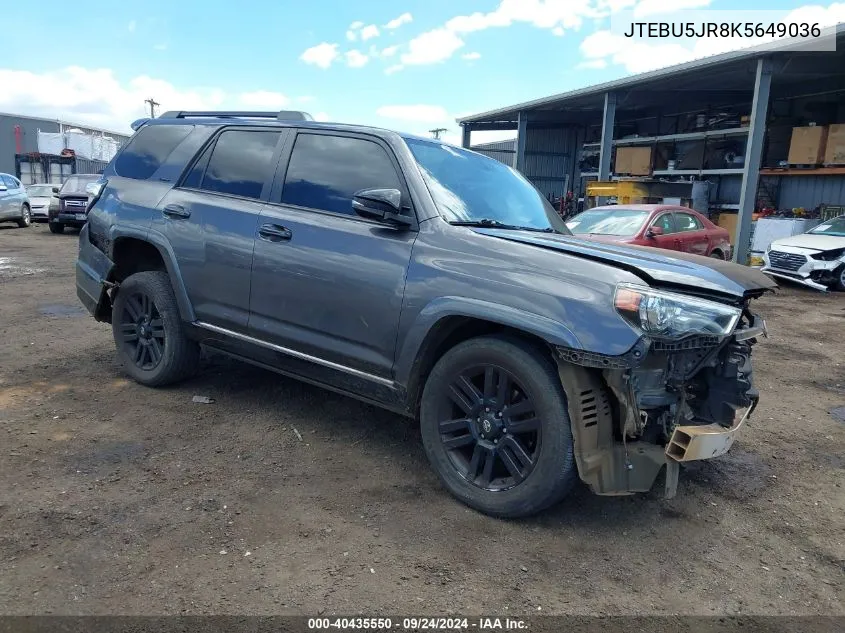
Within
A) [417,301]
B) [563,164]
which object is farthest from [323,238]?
[563,164]

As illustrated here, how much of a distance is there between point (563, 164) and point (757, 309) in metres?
20.5

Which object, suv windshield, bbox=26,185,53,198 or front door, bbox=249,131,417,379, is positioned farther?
suv windshield, bbox=26,185,53,198

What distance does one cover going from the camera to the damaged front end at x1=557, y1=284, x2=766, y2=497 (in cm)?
264

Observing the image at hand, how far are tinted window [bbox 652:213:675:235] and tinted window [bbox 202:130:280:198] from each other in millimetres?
8017

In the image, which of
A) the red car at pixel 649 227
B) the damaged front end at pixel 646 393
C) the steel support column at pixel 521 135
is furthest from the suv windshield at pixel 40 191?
the damaged front end at pixel 646 393

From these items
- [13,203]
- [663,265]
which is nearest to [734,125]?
[663,265]

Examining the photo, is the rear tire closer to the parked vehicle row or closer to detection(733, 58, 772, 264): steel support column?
the parked vehicle row

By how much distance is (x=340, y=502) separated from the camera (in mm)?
3082

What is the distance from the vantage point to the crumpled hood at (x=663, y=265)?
2811 mm

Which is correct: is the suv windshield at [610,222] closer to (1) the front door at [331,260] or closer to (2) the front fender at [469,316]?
(1) the front door at [331,260]

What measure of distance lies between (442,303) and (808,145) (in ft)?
57.0

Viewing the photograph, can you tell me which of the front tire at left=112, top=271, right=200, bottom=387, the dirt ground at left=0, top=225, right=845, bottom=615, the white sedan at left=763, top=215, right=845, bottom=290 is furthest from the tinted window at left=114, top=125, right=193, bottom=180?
the white sedan at left=763, top=215, right=845, bottom=290

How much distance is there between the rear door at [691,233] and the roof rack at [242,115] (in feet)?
27.9

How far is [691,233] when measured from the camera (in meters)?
11.3
